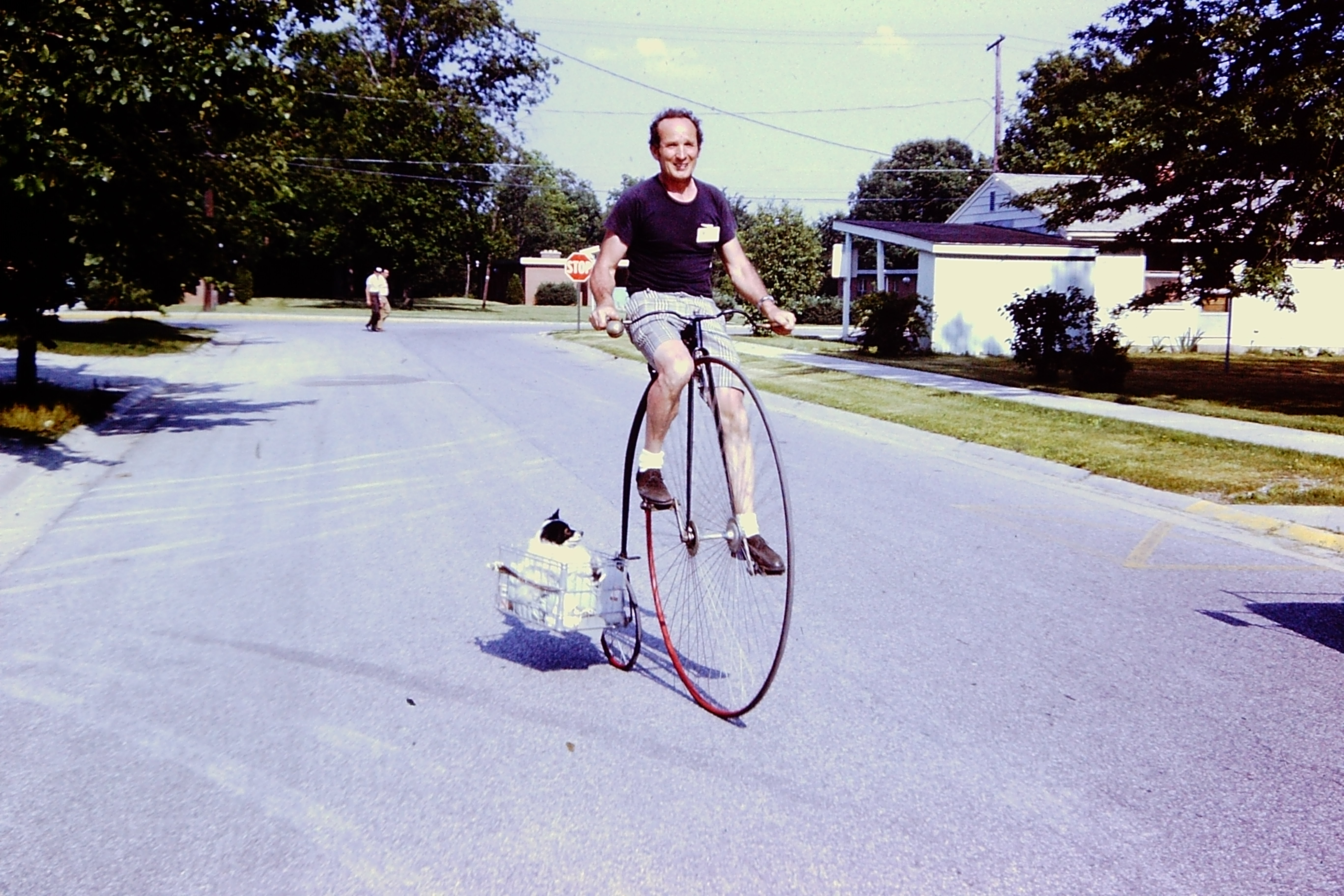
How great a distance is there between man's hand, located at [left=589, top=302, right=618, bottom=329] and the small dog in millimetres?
792

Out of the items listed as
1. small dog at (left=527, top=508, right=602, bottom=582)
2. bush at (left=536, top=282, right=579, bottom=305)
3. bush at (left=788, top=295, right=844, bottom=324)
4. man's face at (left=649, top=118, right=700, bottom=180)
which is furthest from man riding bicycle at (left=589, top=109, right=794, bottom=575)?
bush at (left=536, top=282, right=579, bottom=305)

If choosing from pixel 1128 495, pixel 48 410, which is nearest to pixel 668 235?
pixel 1128 495

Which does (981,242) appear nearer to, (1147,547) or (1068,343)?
(1068,343)

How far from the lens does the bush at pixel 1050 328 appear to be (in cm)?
2192

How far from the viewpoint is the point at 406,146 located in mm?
63625

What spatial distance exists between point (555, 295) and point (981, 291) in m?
57.4

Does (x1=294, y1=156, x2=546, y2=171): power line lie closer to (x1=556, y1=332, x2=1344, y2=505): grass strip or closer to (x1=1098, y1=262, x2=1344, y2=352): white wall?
(x1=1098, y1=262, x2=1344, y2=352): white wall

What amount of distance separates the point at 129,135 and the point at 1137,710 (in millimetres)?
10888

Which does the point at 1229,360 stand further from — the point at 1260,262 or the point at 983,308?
the point at 1260,262

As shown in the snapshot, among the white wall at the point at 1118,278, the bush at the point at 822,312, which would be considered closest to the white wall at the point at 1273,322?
the white wall at the point at 1118,278

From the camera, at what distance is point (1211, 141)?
17.1 meters

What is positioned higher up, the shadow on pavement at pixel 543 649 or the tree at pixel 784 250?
the tree at pixel 784 250

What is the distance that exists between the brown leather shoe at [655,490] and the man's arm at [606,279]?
0.63 metres

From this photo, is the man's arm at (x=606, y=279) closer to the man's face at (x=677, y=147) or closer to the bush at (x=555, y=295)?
the man's face at (x=677, y=147)
